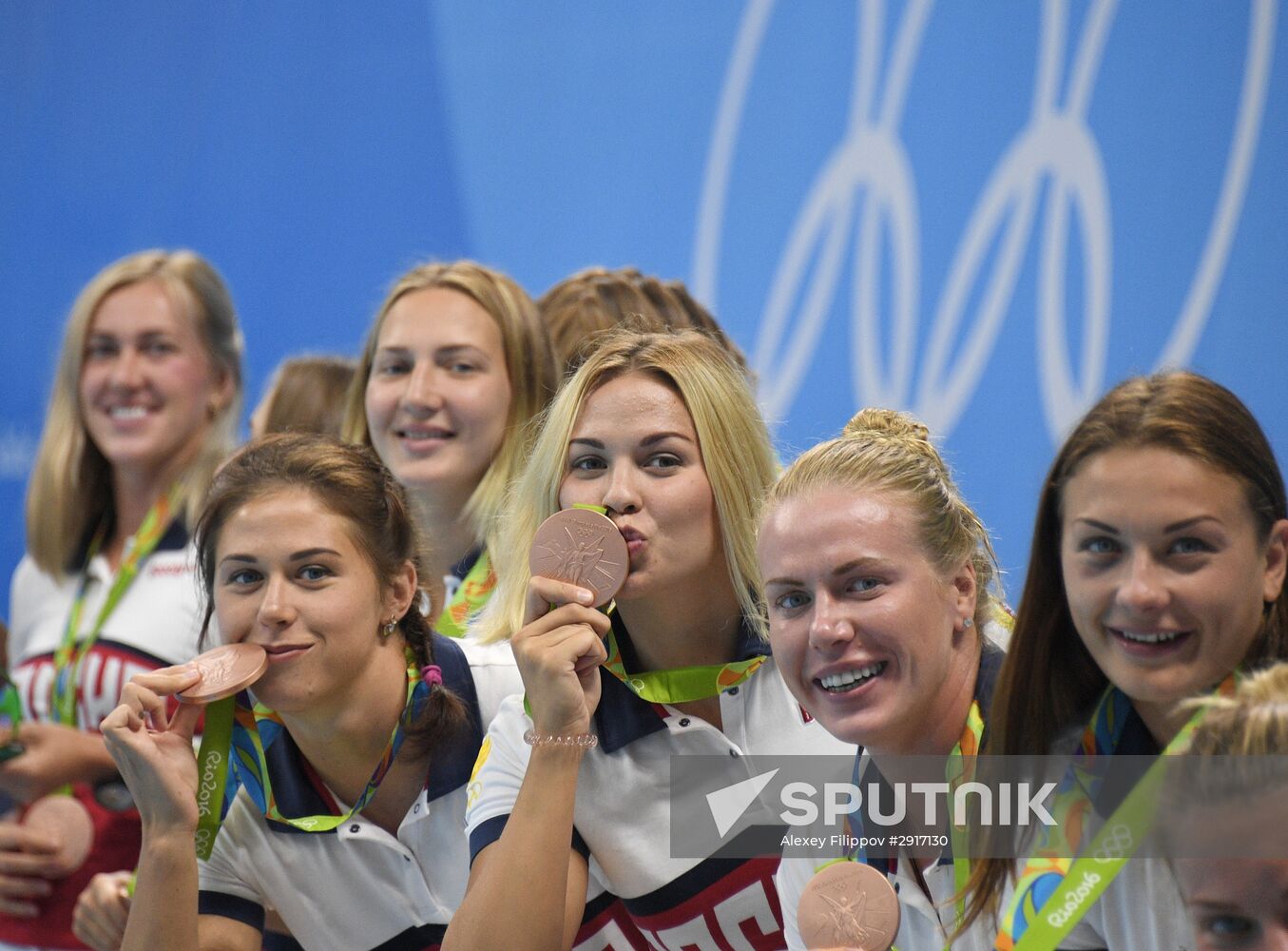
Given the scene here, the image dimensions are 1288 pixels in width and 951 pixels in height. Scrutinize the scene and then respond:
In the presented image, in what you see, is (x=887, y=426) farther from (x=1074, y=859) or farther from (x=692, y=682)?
(x=1074, y=859)

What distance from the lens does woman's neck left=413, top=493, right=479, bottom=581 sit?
3488 millimetres

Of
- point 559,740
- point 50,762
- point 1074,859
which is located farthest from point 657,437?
point 50,762

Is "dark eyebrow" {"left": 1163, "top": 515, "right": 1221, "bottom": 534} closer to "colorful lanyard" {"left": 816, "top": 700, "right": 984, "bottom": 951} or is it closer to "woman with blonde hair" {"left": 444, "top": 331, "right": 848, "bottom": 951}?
"colorful lanyard" {"left": 816, "top": 700, "right": 984, "bottom": 951}

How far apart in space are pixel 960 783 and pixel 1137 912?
0.99ft

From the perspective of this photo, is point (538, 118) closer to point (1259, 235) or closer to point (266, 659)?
point (1259, 235)

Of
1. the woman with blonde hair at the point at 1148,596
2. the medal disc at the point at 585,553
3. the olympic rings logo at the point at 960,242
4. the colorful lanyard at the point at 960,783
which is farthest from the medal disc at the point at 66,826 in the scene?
the olympic rings logo at the point at 960,242

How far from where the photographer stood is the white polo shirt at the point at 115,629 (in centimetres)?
356

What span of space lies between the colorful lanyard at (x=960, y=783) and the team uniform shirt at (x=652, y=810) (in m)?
0.26

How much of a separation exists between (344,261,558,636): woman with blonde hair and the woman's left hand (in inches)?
30.7

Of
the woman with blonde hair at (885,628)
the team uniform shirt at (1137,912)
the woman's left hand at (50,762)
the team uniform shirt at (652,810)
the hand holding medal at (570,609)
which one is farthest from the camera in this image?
the woman's left hand at (50,762)

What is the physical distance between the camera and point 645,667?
258 cm

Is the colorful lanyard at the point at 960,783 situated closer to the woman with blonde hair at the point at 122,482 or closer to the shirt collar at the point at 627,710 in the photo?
the shirt collar at the point at 627,710

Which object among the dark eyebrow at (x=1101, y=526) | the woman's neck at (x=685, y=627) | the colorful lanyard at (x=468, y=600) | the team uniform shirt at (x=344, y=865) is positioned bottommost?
the team uniform shirt at (x=344, y=865)

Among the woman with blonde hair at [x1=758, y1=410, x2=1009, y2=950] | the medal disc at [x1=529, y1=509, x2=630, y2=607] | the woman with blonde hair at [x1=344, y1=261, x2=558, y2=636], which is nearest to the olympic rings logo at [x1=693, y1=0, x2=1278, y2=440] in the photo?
the woman with blonde hair at [x1=344, y1=261, x2=558, y2=636]
